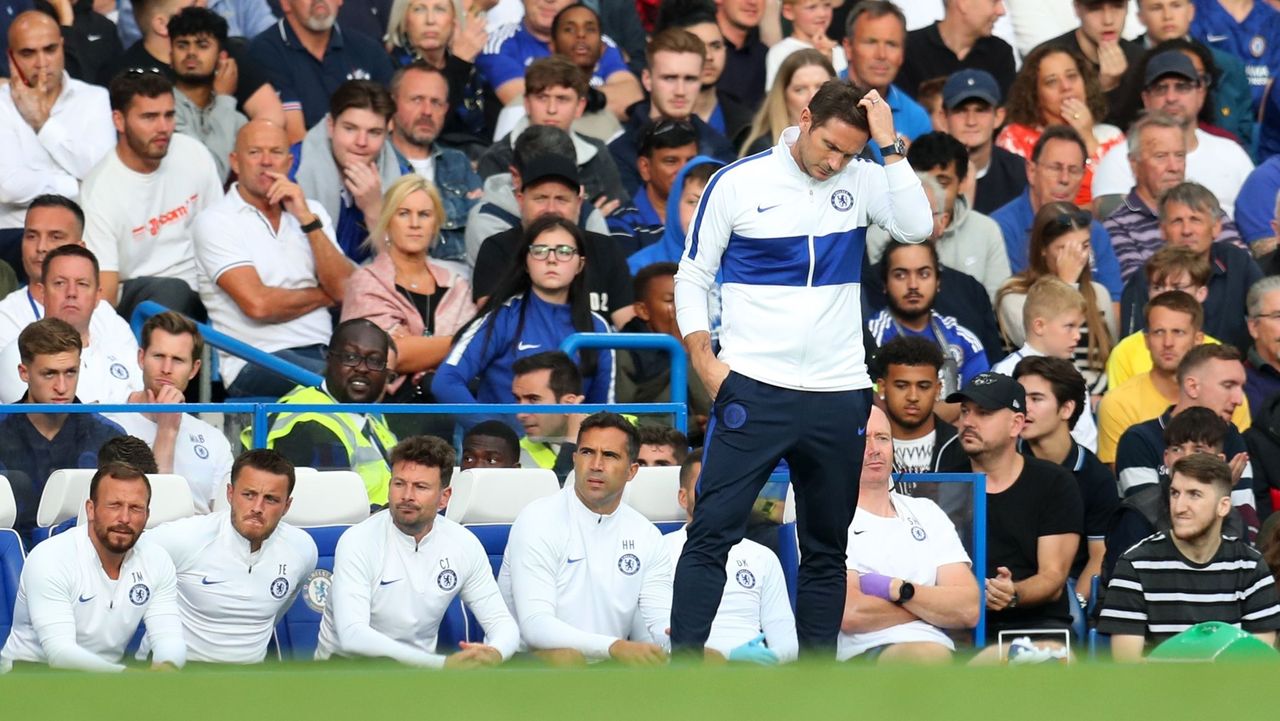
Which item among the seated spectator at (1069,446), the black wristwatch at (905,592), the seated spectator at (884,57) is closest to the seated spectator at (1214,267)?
the seated spectator at (1069,446)

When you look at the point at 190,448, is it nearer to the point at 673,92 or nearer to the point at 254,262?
the point at 254,262

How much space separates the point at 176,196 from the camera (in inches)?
407

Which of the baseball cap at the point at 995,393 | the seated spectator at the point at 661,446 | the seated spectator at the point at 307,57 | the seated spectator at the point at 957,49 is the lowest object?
the seated spectator at the point at 661,446

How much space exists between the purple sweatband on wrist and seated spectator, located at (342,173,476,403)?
256 cm

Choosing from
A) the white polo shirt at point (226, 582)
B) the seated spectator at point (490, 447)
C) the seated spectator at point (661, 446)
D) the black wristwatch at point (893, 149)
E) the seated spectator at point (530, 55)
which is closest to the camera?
the black wristwatch at point (893, 149)

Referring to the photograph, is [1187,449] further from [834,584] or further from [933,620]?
[834,584]

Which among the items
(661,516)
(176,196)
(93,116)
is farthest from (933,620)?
(93,116)

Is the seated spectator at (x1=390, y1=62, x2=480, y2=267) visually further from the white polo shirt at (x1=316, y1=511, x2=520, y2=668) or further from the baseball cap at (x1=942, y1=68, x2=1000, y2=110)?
the white polo shirt at (x1=316, y1=511, x2=520, y2=668)

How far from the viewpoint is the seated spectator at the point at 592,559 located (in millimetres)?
7961

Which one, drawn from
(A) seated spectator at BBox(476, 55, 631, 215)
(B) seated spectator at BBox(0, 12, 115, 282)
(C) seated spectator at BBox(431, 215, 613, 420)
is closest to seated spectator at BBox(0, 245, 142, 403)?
(B) seated spectator at BBox(0, 12, 115, 282)

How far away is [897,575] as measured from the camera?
27.4 ft

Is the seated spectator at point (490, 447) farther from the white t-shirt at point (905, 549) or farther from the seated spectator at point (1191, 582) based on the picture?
the seated spectator at point (1191, 582)

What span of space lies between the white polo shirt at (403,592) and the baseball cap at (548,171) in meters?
2.75

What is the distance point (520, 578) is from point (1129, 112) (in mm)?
6337
